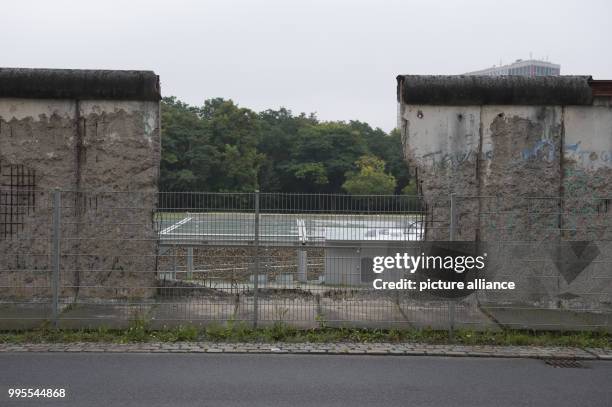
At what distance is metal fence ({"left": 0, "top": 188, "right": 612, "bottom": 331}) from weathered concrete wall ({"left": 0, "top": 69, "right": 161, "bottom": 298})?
0.05m

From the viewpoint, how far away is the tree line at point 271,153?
61.9 meters

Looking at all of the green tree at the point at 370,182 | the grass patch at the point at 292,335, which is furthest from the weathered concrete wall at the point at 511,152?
the green tree at the point at 370,182

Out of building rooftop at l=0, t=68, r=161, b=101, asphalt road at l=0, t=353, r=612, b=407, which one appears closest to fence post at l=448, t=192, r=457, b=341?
asphalt road at l=0, t=353, r=612, b=407

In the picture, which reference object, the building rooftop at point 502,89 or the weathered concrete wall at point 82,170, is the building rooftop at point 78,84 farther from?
the building rooftop at point 502,89

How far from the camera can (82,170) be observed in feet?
37.7

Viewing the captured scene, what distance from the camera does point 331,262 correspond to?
33.4 ft

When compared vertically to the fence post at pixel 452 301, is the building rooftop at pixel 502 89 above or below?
above

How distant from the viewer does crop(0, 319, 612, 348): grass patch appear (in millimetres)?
9516

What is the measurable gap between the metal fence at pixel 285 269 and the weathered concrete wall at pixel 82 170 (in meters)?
0.05

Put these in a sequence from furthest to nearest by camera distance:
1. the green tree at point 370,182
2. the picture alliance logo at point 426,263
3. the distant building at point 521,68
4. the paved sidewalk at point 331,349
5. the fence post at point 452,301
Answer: the distant building at point 521,68
the green tree at point 370,182
the picture alliance logo at point 426,263
the fence post at point 452,301
the paved sidewalk at point 331,349

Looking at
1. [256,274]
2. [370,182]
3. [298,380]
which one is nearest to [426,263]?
[256,274]

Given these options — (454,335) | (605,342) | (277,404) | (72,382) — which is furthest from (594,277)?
(72,382)

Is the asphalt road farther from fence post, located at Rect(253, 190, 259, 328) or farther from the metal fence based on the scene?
the metal fence

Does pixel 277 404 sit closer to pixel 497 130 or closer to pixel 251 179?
pixel 497 130
